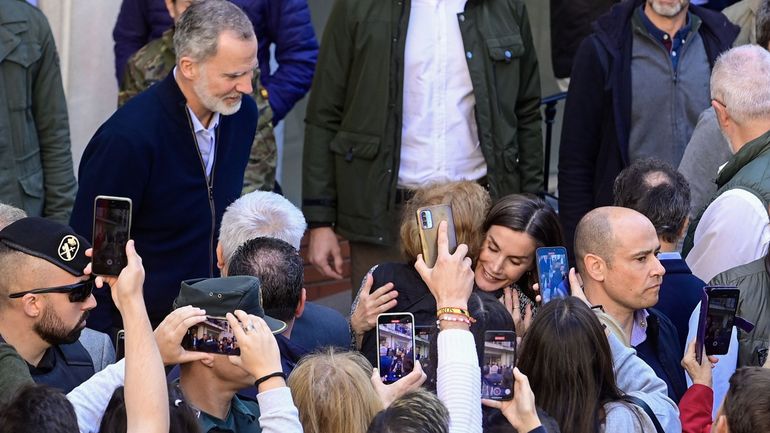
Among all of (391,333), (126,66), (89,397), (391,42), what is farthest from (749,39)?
(89,397)

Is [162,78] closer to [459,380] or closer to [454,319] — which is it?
[454,319]

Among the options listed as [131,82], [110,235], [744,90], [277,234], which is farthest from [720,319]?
[131,82]

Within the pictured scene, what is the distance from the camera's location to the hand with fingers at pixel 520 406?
3523 millimetres

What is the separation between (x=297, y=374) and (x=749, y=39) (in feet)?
13.4

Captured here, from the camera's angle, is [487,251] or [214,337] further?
[487,251]

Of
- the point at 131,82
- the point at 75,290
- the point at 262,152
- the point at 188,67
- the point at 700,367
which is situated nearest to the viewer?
the point at 75,290

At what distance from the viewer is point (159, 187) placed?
5.22 m

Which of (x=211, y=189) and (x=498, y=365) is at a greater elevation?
(x=498, y=365)

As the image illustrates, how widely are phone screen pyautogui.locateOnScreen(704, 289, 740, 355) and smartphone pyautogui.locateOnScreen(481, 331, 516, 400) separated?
932mm

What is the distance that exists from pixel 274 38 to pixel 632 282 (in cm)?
274

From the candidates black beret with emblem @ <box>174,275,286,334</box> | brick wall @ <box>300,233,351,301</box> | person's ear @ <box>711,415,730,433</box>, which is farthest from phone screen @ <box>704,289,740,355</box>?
brick wall @ <box>300,233,351,301</box>

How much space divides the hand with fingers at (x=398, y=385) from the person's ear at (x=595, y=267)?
1.05 meters

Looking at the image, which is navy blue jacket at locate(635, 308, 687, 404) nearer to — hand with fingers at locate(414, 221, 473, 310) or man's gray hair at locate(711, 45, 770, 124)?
hand with fingers at locate(414, 221, 473, 310)

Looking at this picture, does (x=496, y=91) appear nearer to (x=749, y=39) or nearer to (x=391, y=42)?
(x=391, y=42)
